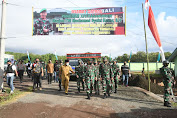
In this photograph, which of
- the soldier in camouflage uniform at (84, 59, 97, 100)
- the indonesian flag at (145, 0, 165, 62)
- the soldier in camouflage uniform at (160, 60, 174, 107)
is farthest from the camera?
the indonesian flag at (145, 0, 165, 62)

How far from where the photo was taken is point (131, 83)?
13.2m

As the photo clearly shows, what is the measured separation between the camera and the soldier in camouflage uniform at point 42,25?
491 inches

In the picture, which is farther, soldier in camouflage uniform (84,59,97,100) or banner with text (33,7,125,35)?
banner with text (33,7,125,35)

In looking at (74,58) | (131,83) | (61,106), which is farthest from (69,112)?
(74,58)

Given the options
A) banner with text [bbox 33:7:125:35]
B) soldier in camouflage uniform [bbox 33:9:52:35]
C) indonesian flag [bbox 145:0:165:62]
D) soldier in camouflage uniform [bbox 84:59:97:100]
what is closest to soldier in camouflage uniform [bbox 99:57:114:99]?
soldier in camouflage uniform [bbox 84:59:97:100]

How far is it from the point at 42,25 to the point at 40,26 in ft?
0.65

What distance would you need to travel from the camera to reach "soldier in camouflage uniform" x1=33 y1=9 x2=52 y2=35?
12470 mm

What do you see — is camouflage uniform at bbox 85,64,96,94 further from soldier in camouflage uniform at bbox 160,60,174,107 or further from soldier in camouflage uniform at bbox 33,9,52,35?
soldier in camouflage uniform at bbox 33,9,52,35

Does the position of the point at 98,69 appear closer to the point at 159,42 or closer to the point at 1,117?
the point at 159,42

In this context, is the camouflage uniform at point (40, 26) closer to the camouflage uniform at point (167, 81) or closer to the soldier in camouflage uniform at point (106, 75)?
the soldier in camouflage uniform at point (106, 75)

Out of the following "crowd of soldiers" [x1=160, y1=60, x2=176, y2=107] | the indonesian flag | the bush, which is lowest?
the bush

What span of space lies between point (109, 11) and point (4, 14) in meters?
7.90

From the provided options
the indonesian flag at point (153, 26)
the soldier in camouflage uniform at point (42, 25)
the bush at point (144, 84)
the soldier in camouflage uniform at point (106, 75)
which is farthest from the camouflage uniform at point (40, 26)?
the bush at point (144, 84)

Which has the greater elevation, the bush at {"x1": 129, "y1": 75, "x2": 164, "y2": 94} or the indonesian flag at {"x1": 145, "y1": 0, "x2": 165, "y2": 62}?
the indonesian flag at {"x1": 145, "y1": 0, "x2": 165, "y2": 62}
